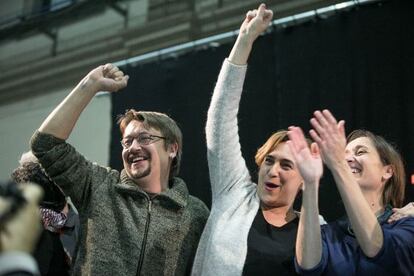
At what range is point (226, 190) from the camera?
161cm

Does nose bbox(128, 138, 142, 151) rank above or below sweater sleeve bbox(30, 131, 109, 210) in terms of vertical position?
above

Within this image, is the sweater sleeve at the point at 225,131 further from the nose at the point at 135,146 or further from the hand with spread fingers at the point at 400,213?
the hand with spread fingers at the point at 400,213

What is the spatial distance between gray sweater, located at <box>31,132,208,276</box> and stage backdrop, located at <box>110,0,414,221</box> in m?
0.98

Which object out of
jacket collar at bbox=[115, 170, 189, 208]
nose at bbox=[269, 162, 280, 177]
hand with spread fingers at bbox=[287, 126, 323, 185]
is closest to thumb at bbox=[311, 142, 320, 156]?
hand with spread fingers at bbox=[287, 126, 323, 185]

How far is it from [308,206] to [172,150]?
20.7 inches

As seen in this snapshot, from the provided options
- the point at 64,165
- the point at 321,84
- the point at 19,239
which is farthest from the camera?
the point at 321,84

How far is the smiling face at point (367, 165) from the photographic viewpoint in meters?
1.62

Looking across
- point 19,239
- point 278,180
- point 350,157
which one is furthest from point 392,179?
point 19,239

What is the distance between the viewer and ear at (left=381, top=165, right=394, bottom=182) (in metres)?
1.65

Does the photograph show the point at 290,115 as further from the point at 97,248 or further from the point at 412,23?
the point at 97,248

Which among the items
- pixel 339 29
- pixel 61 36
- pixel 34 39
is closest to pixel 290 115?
pixel 339 29

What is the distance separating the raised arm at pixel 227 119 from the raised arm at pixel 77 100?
27 cm

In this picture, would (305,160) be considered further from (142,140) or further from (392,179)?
(142,140)

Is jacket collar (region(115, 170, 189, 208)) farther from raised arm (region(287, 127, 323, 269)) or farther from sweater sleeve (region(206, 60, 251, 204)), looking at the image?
raised arm (region(287, 127, 323, 269))
